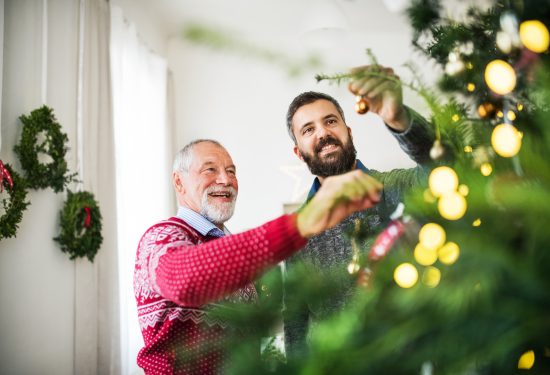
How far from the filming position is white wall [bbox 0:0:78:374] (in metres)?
2.32

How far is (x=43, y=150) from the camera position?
2469 mm

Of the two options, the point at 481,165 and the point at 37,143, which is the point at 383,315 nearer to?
the point at 481,165

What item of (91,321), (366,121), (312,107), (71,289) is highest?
(366,121)

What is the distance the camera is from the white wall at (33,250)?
2320 mm

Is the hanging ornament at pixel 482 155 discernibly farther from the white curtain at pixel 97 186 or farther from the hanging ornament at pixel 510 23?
the white curtain at pixel 97 186

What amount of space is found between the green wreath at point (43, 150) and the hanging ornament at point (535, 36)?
2.44 metres

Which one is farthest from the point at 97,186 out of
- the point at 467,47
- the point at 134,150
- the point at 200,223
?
the point at 467,47

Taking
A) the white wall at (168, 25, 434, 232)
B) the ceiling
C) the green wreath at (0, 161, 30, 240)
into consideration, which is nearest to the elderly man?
the green wreath at (0, 161, 30, 240)

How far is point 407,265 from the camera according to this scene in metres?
0.35

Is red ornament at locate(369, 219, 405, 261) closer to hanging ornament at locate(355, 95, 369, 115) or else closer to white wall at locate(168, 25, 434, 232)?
hanging ornament at locate(355, 95, 369, 115)

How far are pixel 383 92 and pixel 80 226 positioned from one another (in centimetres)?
249

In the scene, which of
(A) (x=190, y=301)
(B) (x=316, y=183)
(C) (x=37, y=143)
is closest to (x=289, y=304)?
(A) (x=190, y=301)

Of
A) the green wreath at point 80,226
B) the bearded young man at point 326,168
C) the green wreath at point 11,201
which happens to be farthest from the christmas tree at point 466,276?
the green wreath at point 80,226

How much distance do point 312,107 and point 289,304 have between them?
1.03 m
